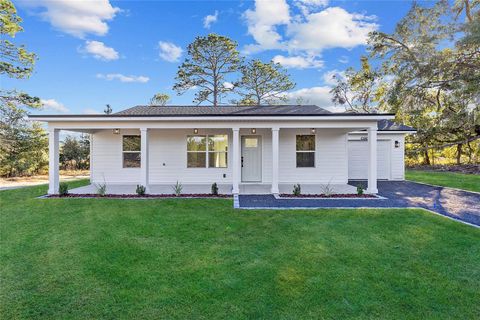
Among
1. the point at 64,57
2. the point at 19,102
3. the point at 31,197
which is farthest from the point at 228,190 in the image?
the point at 19,102

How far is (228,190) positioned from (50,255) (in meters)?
6.26

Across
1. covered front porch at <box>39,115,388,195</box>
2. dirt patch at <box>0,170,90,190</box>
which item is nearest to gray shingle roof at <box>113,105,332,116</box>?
covered front porch at <box>39,115,388,195</box>

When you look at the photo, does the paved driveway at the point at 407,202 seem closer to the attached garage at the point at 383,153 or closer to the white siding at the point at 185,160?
the white siding at the point at 185,160

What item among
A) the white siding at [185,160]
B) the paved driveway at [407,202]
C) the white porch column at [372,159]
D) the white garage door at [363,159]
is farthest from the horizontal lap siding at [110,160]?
the white garage door at [363,159]

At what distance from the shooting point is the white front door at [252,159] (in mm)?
11711

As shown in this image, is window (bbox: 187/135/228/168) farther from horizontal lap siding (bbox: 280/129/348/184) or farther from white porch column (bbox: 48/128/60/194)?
white porch column (bbox: 48/128/60/194)

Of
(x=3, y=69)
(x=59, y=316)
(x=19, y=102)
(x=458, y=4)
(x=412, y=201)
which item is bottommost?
(x=59, y=316)

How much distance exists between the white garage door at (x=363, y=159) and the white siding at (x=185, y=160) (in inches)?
108

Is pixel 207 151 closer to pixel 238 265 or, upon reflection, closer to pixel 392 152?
Result: pixel 238 265

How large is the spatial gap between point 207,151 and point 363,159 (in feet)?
28.3

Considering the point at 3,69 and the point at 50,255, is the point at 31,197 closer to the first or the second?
the point at 50,255

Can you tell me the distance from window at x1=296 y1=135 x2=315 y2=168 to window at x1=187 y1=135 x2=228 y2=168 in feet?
10.9

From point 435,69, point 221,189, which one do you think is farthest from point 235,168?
point 435,69

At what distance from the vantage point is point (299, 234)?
5.51 meters
